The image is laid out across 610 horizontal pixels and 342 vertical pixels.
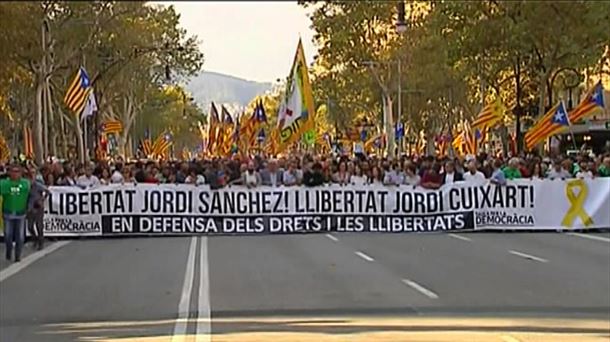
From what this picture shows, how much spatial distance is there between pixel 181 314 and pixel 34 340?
199cm

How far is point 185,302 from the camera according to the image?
12789 millimetres

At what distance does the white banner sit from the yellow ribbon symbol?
2cm

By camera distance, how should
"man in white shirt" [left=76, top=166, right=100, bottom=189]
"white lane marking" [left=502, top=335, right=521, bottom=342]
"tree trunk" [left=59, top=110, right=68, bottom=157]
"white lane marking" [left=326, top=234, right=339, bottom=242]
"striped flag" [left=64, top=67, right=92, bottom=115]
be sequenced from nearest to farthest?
1. "white lane marking" [left=502, top=335, right=521, bottom=342]
2. "white lane marking" [left=326, top=234, right=339, bottom=242]
3. "man in white shirt" [left=76, top=166, right=100, bottom=189]
4. "striped flag" [left=64, top=67, right=92, bottom=115]
5. "tree trunk" [left=59, top=110, right=68, bottom=157]

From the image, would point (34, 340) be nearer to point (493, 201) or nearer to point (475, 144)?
point (493, 201)

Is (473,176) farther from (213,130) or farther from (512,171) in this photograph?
(213,130)

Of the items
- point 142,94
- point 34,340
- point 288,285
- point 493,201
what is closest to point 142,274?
point 288,285

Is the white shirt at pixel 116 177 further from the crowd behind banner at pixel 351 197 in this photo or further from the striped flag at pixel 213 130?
the striped flag at pixel 213 130

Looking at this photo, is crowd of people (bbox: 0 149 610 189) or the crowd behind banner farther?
crowd of people (bbox: 0 149 610 189)

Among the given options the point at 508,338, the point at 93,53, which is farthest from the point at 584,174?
the point at 93,53

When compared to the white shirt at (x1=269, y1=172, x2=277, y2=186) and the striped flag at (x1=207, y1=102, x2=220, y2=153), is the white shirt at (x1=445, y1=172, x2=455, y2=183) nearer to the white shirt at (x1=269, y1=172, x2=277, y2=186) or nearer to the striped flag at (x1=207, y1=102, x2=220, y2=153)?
the white shirt at (x1=269, y1=172, x2=277, y2=186)

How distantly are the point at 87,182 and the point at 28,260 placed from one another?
5277 millimetres

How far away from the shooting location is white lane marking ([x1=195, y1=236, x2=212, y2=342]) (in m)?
10.3

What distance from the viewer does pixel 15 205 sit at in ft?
60.8

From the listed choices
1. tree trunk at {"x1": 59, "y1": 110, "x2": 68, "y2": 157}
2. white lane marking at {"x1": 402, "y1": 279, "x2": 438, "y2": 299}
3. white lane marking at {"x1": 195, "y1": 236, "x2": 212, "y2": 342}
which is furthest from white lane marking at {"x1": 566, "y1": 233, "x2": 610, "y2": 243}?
tree trunk at {"x1": 59, "y1": 110, "x2": 68, "y2": 157}
